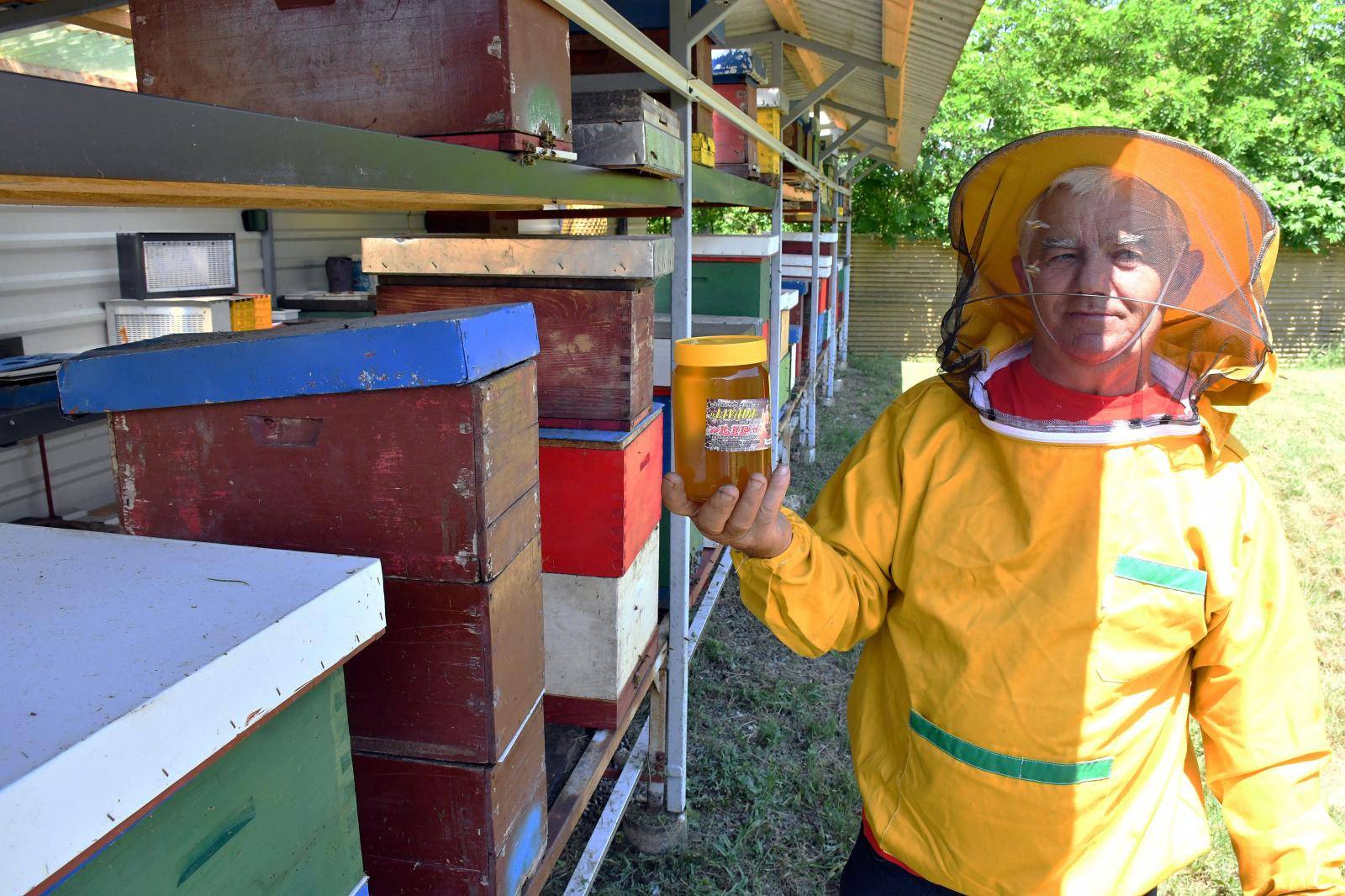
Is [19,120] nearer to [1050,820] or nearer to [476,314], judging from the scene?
[476,314]

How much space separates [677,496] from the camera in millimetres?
1389

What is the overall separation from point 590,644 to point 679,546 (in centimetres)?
64

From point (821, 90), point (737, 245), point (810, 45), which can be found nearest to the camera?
point (737, 245)

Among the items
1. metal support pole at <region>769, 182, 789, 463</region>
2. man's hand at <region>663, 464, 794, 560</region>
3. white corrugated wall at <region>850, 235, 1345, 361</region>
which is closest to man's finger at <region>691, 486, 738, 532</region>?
man's hand at <region>663, 464, 794, 560</region>

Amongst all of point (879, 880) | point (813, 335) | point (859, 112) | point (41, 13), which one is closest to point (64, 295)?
point (41, 13)

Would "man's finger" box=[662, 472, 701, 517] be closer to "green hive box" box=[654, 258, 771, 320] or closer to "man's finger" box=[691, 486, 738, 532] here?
"man's finger" box=[691, 486, 738, 532]

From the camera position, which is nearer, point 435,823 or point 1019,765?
point 435,823

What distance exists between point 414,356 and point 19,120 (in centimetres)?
56

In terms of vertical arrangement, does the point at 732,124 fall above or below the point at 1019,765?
above

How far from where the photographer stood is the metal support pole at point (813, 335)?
7.02 meters

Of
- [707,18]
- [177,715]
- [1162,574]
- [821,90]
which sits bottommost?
[1162,574]

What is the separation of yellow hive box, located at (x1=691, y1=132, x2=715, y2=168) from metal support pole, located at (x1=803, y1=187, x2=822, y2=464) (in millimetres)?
4012

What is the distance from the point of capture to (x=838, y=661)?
4.53m

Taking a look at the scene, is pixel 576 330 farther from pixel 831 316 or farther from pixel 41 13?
pixel 831 316
